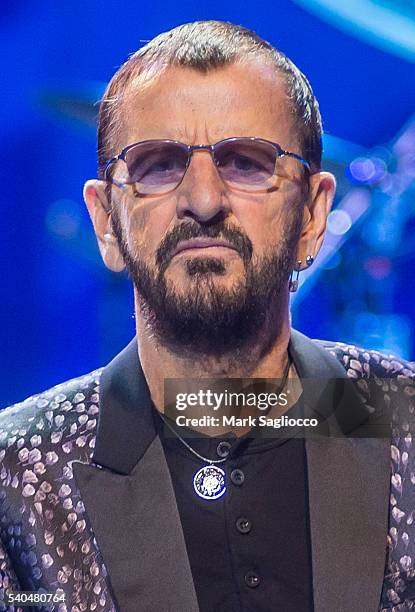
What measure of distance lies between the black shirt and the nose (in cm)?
40

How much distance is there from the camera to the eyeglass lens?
1.56 metres

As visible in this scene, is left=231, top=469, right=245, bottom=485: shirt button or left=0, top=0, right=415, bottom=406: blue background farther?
left=0, top=0, right=415, bottom=406: blue background

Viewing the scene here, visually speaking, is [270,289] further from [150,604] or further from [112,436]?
[150,604]

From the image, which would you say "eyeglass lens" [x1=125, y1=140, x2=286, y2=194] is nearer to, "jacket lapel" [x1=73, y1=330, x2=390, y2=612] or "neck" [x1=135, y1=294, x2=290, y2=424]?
"neck" [x1=135, y1=294, x2=290, y2=424]

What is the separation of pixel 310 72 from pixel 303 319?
19.1 inches

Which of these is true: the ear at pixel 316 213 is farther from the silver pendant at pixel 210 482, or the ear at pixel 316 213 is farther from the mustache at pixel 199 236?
the silver pendant at pixel 210 482

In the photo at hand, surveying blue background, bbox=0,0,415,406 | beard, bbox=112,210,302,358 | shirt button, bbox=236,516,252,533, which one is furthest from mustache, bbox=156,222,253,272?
shirt button, bbox=236,516,252,533

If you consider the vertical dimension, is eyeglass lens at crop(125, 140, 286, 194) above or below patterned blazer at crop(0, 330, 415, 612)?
above

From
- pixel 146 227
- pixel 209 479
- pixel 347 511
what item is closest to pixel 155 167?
pixel 146 227

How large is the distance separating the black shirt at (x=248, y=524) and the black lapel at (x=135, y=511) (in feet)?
0.10

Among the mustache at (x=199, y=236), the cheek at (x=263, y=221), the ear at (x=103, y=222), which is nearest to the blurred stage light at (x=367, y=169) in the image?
the cheek at (x=263, y=221)

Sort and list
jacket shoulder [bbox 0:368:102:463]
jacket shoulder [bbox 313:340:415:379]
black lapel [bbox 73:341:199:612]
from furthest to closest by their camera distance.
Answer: jacket shoulder [bbox 313:340:415:379]
jacket shoulder [bbox 0:368:102:463]
black lapel [bbox 73:341:199:612]

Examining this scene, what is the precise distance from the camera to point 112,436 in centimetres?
163

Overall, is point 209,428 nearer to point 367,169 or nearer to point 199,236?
point 199,236
